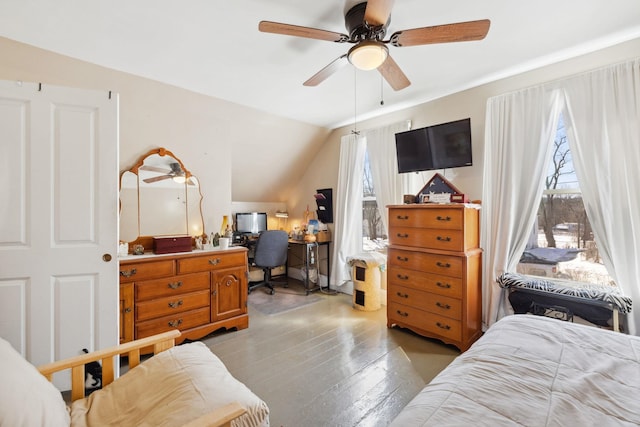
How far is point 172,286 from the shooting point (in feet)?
8.48

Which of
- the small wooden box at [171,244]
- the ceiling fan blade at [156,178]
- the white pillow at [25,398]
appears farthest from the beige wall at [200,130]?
the white pillow at [25,398]

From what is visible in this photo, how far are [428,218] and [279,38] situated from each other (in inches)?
78.7

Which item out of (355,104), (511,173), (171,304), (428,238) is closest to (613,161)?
(511,173)

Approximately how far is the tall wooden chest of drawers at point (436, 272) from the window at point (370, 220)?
1.09m

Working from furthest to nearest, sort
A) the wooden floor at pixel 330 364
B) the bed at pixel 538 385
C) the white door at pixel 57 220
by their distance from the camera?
the wooden floor at pixel 330 364 < the white door at pixel 57 220 < the bed at pixel 538 385

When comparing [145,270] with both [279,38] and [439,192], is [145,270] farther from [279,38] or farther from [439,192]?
[439,192]

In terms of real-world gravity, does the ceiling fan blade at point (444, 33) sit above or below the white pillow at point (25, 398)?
above

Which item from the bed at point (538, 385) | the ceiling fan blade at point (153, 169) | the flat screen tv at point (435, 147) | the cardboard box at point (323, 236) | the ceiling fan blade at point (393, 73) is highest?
the ceiling fan blade at point (393, 73)

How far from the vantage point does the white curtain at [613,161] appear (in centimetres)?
203

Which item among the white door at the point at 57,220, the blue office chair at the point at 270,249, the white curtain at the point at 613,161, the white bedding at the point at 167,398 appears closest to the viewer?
the white bedding at the point at 167,398

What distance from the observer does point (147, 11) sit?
5.86 feet

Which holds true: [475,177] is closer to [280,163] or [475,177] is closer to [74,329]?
[280,163]

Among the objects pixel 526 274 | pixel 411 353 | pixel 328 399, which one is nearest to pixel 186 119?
pixel 328 399

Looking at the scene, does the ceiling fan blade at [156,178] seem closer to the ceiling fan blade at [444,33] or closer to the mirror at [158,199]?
the mirror at [158,199]
